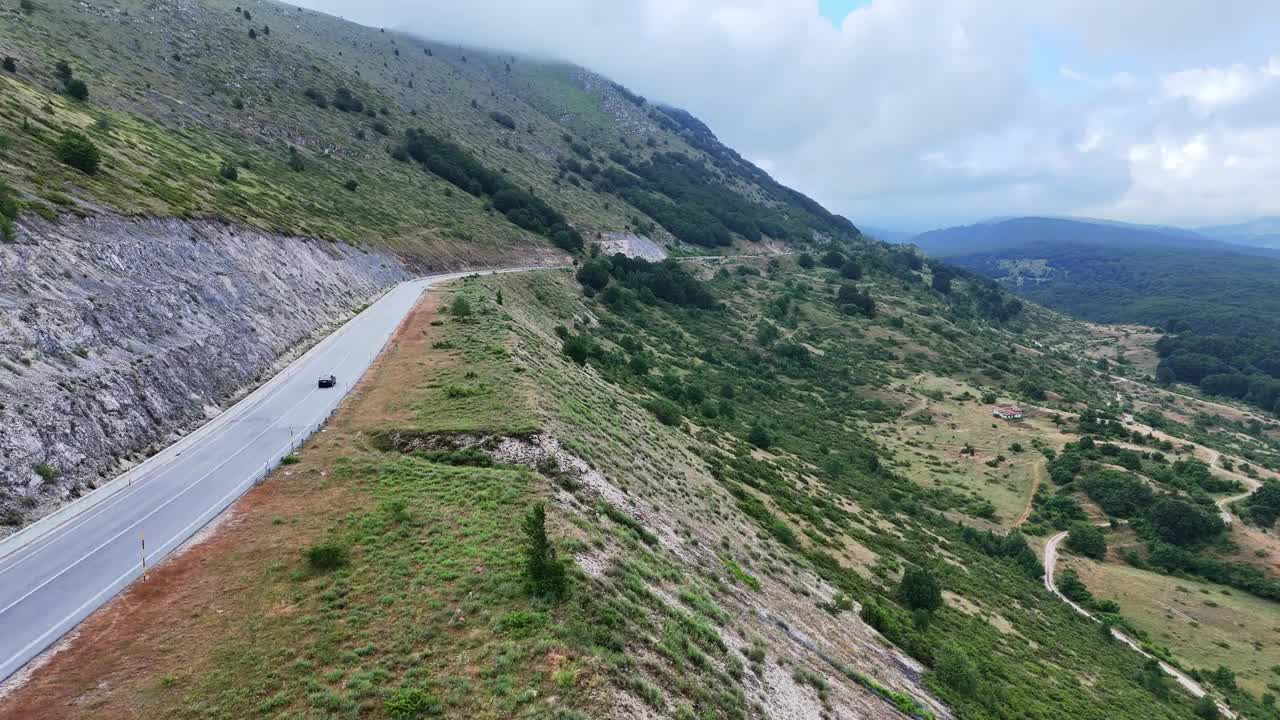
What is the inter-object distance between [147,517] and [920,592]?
34.7 meters

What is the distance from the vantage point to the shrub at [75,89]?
53906 millimetres

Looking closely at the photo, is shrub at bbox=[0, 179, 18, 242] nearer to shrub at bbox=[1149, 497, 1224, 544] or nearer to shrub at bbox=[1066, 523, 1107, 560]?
shrub at bbox=[1066, 523, 1107, 560]

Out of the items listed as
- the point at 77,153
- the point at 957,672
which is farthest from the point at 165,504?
the point at 957,672

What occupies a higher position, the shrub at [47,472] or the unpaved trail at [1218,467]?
the shrub at [47,472]

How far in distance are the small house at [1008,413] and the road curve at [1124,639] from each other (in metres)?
28.5

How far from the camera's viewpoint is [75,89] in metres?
54.0

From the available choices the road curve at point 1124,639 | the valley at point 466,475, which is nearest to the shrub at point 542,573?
the valley at point 466,475

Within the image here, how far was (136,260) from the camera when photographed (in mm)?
32062

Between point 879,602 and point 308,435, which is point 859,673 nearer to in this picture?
point 879,602

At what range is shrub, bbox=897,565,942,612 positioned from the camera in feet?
104

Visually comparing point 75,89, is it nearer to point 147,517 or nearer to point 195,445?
point 195,445

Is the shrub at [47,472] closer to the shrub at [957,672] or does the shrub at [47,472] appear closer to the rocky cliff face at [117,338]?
the rocky cliff face at [117,338]

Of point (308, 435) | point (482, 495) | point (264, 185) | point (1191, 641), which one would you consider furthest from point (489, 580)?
point (264, 185)

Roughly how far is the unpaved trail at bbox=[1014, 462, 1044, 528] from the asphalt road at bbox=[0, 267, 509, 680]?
62.3 metres
